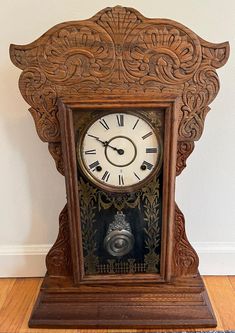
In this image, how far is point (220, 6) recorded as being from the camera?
1.17 m

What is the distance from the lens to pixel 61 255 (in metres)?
1.19

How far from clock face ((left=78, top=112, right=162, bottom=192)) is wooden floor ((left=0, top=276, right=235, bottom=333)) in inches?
19.9

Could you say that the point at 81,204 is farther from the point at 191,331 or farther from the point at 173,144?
the point at 191,331

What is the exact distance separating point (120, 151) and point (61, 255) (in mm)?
417

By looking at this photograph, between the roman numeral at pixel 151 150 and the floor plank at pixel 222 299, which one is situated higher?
the roman numeral at pixel 151 150

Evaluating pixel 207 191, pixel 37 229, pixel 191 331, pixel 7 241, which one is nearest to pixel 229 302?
pixel 191 331

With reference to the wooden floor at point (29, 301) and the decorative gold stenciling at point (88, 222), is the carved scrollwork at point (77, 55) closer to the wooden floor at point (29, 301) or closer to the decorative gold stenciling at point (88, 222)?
the decorative gold stenciling at point (88, 222)

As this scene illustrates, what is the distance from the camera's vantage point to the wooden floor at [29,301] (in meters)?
1.19

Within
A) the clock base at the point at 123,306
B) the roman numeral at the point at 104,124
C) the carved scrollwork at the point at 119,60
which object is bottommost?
the clock base at the point at 123,306

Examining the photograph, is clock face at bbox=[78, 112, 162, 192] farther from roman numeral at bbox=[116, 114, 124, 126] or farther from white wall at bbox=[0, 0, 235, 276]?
white wall at bbox=[0, 0, 235, 276]

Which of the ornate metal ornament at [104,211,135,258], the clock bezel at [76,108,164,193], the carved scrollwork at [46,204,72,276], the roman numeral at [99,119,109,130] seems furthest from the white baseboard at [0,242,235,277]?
the roman numeral at [99,119,109,130]

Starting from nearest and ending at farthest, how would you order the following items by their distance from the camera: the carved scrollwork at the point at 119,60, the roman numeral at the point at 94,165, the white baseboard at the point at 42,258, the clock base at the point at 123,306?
the carved scrollwork at the point at 119,60, the roman numeral at the point at 94,165, the clock base at the point at 123,306, the white baseboard at the point at 42,258

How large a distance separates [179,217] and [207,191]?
0.26m

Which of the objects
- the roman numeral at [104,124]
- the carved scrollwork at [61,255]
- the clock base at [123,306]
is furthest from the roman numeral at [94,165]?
the clock base at [123,306]
